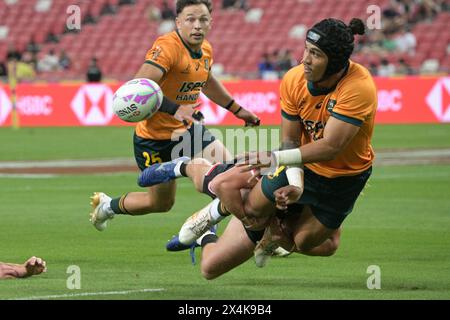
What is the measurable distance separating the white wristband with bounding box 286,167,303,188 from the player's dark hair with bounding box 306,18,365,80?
812 mm

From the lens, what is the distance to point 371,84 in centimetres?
885

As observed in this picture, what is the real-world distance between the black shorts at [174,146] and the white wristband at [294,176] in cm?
278

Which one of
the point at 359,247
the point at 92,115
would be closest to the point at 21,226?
the point at 359,247

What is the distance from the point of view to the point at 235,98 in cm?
3164

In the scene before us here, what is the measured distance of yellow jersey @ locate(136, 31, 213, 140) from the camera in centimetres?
1119

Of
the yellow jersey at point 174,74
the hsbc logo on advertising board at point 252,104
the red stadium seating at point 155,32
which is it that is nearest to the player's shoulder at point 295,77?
the yellow jersey at point 174,74

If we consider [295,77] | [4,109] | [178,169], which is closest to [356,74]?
[295,77]

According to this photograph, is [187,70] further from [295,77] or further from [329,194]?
[329,194]

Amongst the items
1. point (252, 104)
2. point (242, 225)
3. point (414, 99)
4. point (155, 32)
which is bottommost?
point (252, 104)

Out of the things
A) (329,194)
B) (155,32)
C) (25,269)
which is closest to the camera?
(329,194)

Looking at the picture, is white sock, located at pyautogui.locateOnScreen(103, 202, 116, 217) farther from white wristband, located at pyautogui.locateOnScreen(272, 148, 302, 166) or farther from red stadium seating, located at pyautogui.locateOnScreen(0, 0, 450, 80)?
red stadium seating, located at pyautogui.locateOnScreen(0, 0, 450, 80)

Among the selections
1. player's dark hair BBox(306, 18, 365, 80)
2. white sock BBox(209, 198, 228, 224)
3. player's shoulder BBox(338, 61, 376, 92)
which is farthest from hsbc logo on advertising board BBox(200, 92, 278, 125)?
player's dark hair BBox(306, 18, 365, 80)

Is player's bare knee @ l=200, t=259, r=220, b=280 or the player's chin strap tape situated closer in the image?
player's bare knee @ l=200, t=259, r=220, b=280

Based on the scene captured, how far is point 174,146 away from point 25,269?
2.69 metres
